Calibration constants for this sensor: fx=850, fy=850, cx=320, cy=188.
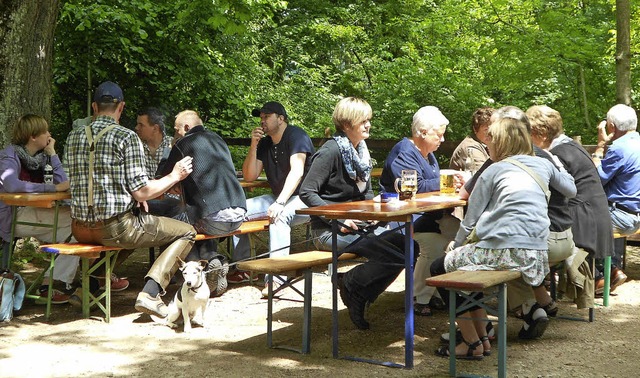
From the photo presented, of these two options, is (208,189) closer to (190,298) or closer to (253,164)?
(253,164)

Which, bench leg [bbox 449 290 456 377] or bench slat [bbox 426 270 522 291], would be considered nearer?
bench slat [bbox 426 270 522 291]

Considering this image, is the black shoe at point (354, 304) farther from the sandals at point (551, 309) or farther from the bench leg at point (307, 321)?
the sandals at point (551, 309)

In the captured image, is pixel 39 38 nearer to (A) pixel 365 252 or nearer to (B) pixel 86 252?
(B) pixel 86 252

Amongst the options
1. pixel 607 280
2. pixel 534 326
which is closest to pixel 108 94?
pixel 534 326

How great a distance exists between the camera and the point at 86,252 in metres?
6.05

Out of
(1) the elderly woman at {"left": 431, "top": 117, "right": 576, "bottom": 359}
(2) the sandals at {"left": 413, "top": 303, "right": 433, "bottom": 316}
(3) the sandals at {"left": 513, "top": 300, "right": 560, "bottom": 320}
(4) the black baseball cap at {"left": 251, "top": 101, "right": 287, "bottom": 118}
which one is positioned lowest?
(2) the sandals at {"left": 413, "top": 303, "right": 433, "bottom": 316}

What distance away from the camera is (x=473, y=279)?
15.0 feet

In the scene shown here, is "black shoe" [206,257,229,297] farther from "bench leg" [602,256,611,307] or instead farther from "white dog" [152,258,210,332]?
"bench leg" [602,256,611,307]

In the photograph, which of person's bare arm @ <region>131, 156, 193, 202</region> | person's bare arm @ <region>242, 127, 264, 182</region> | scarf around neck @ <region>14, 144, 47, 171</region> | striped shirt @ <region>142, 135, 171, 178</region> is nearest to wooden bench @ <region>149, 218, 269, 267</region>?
person's bare arm @ <region>242, 127, 264, 182</region>

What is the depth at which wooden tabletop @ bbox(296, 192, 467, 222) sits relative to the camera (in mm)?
4809

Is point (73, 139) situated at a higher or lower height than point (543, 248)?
higher

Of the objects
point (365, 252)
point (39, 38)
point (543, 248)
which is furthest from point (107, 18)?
point (543, 248)

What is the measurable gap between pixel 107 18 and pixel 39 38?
374cm

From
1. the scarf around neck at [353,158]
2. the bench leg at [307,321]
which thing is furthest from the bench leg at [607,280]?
the bench leg at [307,321]
